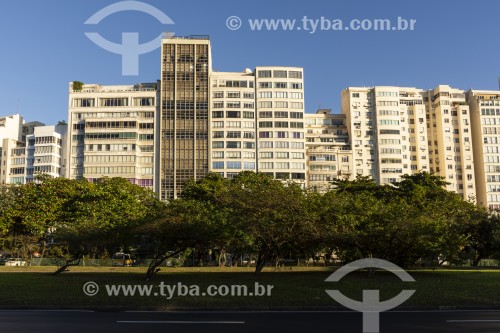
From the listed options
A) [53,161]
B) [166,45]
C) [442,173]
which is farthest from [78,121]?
[442,173]

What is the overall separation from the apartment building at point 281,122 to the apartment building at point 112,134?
2250 cm

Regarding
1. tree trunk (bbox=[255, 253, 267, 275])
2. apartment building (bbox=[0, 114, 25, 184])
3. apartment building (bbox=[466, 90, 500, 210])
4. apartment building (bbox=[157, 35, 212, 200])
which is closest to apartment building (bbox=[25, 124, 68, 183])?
apartment building (bbox=[0, 114, 25, 184])

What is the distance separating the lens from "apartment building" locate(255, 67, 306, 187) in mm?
96938

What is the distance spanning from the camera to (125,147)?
3750 inches

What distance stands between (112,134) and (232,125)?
24.3 meters

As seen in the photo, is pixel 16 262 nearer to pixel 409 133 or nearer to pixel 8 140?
pixel 8 140

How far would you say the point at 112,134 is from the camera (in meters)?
95.2

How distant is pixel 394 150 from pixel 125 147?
6003 centimetres

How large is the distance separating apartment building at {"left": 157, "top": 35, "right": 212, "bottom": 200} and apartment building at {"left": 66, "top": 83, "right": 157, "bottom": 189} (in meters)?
2.94

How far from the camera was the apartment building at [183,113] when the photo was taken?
95438mm

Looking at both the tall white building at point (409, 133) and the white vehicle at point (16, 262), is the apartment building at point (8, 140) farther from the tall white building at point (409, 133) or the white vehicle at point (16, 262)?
the tall white building at point (409, 133)

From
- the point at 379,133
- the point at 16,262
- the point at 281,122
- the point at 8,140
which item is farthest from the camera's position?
the point at 379,133

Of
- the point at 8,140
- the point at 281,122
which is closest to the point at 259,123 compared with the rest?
the point at 281,122

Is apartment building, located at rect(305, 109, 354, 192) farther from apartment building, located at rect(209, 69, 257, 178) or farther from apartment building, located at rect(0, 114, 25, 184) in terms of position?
apartment building, located at rect(0, 114, 25, 184)
